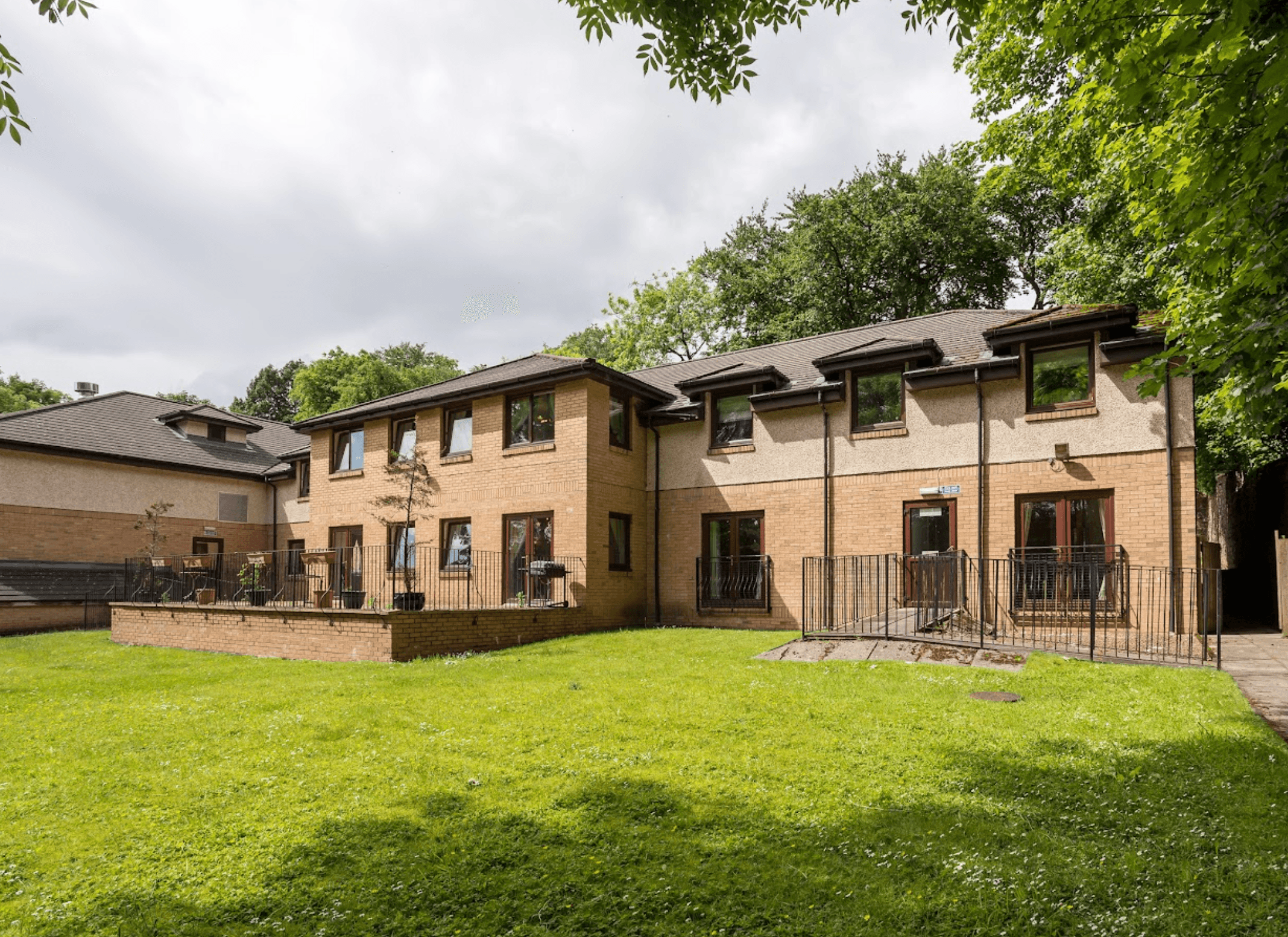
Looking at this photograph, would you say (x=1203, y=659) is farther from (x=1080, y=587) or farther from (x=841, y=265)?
(x=841, y=265)

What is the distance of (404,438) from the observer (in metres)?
20.4

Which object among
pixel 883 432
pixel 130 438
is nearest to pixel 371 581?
pixel 130 438

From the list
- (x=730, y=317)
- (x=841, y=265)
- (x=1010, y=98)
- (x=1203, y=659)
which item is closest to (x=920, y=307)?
(x=841, y=265)

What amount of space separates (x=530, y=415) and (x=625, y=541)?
3.57 m

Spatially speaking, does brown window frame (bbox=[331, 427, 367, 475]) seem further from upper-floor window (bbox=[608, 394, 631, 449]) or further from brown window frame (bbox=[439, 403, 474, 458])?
upper-floor window (bbox=[608, 394, 631, 449])

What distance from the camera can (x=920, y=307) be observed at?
32.0 metres

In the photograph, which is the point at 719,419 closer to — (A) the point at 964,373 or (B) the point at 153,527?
(A) the point at 964,373

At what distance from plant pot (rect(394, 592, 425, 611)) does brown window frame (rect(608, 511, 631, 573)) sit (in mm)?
4337

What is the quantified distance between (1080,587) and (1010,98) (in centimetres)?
1023

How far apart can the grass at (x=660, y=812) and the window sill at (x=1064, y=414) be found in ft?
19.8

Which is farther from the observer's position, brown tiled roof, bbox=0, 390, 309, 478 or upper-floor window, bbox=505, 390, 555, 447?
brown tiled roof, bbox=0, 390, 309, 478

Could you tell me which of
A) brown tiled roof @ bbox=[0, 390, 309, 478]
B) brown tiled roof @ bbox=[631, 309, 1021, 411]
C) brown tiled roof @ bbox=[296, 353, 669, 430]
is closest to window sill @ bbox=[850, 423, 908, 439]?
brown tiled roof @ bbox=[631, 309, 1021, 411]

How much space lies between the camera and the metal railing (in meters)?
11.4

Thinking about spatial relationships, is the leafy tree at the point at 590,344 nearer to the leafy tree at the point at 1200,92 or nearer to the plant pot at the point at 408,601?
the plant pot at the point at 408,601
